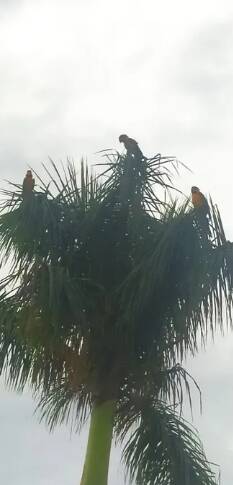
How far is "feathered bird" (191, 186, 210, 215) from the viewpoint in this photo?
9.58m

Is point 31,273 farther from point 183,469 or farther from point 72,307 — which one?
point 183,469

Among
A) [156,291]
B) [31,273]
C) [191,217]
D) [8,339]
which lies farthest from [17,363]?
[191,217]

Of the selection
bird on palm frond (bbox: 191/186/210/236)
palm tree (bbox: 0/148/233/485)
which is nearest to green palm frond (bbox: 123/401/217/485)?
palm tree (bbox: 0/148/233/485)

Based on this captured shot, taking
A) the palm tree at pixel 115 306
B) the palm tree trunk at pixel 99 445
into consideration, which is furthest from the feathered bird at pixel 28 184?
the palm tree trunk at pixel 99 445

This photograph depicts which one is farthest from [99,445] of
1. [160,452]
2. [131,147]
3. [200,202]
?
[131,147]

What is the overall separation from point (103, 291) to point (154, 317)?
25.7 inches

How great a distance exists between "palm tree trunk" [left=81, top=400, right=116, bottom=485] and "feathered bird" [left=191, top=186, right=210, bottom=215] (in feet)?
7.72

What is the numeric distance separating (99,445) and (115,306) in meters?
1.54

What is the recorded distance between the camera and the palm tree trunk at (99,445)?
937 cm

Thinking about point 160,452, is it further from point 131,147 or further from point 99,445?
point 131,147

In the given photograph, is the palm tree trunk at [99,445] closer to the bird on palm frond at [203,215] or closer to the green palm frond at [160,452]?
the green palm frond at [160,452]

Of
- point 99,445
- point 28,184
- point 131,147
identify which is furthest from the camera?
point 131,147

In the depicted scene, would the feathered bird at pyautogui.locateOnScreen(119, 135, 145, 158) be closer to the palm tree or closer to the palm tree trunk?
the palm tree

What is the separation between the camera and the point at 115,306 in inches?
391
